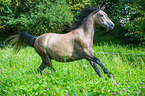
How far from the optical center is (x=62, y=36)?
145 inches

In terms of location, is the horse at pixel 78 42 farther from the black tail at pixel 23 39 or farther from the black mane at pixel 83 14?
the black tail at pixel 23 39

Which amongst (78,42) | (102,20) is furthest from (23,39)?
(102,20)

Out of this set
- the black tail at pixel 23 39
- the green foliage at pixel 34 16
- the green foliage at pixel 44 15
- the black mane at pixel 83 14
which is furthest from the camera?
the green foliage at pixel 34 16

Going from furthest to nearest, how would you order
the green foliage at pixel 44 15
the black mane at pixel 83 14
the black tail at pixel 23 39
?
the green foliage at pixel 44 15, the black tail at pixel 23 39, the black mane at pixel 83 14

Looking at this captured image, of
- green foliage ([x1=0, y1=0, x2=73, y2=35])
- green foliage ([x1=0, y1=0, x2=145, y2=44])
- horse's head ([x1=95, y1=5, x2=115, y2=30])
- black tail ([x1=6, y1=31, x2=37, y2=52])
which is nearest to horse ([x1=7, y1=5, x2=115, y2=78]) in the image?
horse's head ([x1=95, y1=5, x2=115, y2=30])

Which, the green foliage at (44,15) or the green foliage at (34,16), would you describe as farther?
the green foliage at (34,16)

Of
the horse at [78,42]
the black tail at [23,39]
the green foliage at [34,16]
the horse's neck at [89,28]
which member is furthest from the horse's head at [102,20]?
the green foliage at [34,16]

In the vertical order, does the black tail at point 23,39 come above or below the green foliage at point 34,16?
below

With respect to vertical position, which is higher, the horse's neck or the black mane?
the black mane

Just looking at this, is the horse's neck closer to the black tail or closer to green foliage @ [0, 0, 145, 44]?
the black tail

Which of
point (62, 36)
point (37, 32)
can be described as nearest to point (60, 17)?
point (37, 32)

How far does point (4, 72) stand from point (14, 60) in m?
1.53

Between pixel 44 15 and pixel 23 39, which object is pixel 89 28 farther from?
pixel 44 15

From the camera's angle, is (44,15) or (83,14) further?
(44,15)
